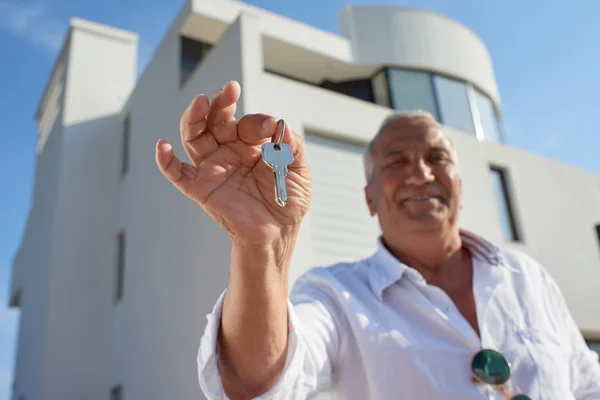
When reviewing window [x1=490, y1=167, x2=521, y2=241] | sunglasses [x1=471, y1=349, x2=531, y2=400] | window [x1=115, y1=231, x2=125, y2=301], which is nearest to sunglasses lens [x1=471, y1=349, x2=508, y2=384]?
sunglasses [x1=471, y1=349, x2=531, y2=400]

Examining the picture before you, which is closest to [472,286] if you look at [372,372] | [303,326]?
[372,372]

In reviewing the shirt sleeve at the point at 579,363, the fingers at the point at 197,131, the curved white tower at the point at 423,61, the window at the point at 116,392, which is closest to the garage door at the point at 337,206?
the curved white tower at the point at 423,61

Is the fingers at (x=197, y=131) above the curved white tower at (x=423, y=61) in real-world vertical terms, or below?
below

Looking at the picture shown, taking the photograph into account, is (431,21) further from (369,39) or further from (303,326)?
(303,326)

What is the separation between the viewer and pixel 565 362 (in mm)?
1693

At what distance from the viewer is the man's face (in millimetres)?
1901

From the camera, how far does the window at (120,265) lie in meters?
8.81

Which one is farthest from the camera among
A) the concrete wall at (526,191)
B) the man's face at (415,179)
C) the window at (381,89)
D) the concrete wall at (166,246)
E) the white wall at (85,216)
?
the window at (381,89)

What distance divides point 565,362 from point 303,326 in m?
0.94

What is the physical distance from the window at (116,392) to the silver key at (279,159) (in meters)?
7.75

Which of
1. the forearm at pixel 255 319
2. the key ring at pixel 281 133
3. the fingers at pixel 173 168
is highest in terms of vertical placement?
the key ring at pixel 281 133

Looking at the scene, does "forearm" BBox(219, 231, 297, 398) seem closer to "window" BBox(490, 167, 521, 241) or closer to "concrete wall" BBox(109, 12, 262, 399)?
"concrete wall" BBox(109, 12, 262, 399)

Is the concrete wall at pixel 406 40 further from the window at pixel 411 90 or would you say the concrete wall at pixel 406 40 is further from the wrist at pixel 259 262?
the wrist at pixel 259 262

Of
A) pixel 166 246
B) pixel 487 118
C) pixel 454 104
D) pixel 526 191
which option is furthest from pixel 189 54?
pixel 526 191
